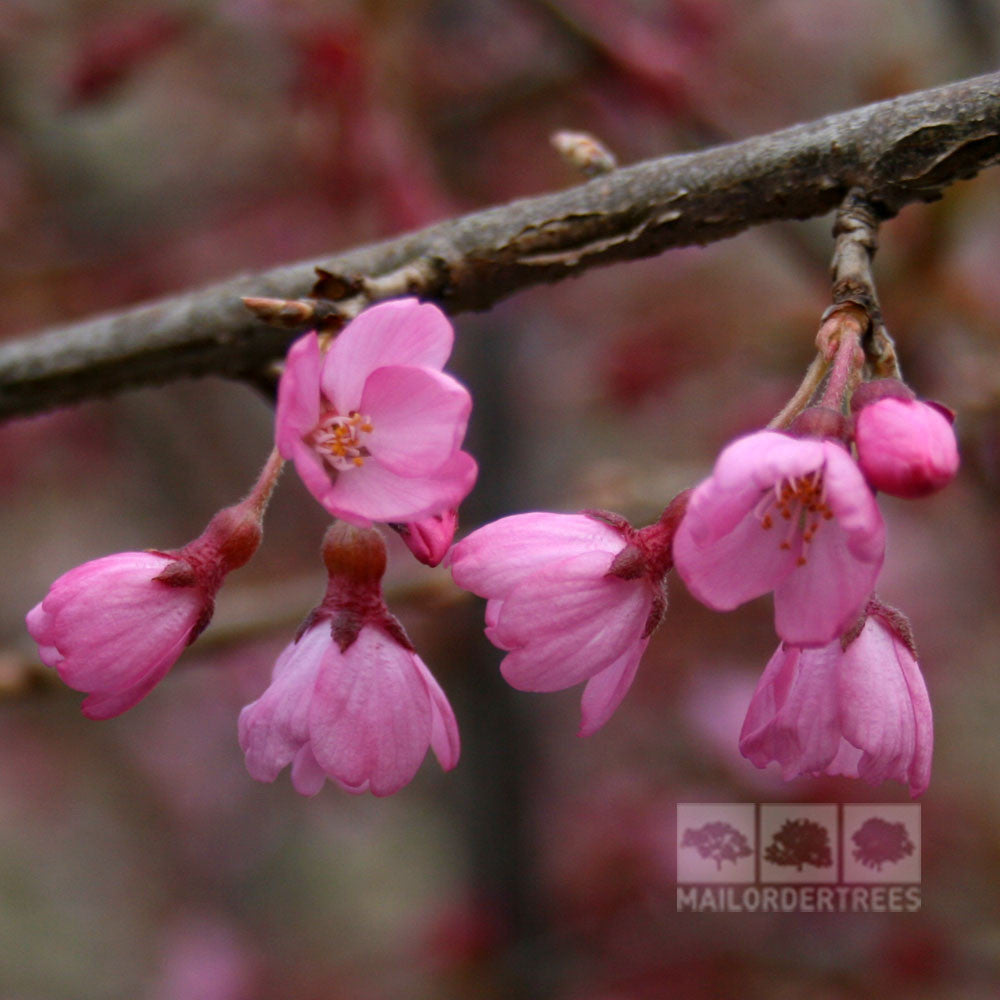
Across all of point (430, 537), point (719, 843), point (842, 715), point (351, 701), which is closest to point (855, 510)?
point (842, 715)

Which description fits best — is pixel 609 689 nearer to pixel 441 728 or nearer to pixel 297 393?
pixel 441 728

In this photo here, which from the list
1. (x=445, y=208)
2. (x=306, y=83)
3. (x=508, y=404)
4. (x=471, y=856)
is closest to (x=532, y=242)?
(x=445, y=208)

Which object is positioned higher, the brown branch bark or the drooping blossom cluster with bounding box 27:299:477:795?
the brown branch bark

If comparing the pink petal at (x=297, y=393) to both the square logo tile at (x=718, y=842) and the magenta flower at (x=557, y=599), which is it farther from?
the square logo tile at (x=718, y=842)

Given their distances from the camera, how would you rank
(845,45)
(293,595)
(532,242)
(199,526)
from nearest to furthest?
(532,242) → (293,595) → (199,526) → (845,45)

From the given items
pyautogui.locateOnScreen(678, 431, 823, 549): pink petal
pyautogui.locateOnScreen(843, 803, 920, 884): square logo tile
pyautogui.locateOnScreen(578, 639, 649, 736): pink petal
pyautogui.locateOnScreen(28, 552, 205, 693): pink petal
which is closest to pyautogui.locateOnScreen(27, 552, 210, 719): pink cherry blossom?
pyautogui.locateOnScreen(28, 552, 205, 693): pink petal

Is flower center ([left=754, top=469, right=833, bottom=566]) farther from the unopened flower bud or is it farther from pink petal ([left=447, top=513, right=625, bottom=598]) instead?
the unopened flower bud

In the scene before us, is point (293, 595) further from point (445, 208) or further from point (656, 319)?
point (656, 319)

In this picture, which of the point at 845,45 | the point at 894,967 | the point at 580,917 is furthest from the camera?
the point at 845,45
